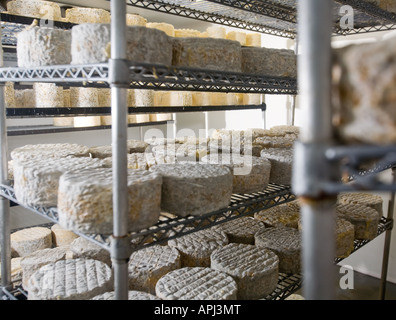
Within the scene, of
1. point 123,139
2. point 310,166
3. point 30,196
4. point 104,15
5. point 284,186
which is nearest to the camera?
point 310,166

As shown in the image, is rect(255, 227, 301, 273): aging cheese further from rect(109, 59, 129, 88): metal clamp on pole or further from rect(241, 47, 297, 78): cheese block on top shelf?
rect(109, 59, 129, 88): metal clamp on pole

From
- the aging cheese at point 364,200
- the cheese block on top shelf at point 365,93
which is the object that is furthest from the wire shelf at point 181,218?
the aging cheese at point 364,200

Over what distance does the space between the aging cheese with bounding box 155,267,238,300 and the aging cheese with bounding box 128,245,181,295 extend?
6cm

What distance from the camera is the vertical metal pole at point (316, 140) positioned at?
0.60 meters

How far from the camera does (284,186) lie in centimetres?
196

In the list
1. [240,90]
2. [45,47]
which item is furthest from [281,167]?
[45,47]

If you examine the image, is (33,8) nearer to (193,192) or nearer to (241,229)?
(193,192)

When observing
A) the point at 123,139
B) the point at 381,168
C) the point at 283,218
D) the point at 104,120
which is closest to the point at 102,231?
the point at 123,139

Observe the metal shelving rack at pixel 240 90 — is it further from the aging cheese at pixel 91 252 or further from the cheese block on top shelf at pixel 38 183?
the aging cheese at pixel 91 252

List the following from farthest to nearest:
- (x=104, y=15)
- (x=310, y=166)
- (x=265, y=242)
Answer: (x=104, y=15), (x=265, y=242), (x=310, y=166)

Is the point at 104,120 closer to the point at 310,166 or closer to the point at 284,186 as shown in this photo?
the point at 284,186

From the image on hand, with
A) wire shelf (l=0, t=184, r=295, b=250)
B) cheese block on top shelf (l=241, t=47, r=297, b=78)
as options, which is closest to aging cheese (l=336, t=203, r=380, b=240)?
wire shelf (l=0, t=184, r=295, b=250)

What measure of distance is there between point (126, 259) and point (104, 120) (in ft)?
6.59

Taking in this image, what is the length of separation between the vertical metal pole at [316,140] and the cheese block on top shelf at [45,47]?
3.33 ft
